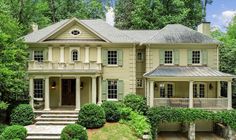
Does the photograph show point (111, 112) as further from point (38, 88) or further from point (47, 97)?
point (38, 88)

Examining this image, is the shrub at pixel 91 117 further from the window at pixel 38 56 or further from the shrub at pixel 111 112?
the window at pixel 38 56

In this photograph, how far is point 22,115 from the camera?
24.5 meters

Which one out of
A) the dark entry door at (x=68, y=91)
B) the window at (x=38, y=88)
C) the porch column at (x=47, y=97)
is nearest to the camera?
the porch column at (x=47, y=97)

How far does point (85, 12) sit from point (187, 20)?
13.8 m

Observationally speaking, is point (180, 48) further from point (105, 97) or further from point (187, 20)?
point (187, 20)

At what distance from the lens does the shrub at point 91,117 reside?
23.3 meters

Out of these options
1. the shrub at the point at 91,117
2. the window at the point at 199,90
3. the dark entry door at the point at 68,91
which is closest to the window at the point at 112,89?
the dark entry door at the point at 68,91

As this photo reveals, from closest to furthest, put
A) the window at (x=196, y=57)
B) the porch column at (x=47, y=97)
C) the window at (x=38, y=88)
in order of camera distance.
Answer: the porch column at (x=47, y=97) → the window at (x=38, y=88) → the window at (x=196, y=57)

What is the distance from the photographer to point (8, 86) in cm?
2450

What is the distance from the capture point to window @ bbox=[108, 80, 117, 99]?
29.2 metres

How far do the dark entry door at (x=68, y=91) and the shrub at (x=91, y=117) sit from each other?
6.17 meters

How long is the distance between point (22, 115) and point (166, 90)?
1224 cm

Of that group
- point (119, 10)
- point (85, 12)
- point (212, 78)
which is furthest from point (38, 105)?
point (119, 10)

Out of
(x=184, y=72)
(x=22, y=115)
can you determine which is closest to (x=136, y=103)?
(x=184, y=72)
